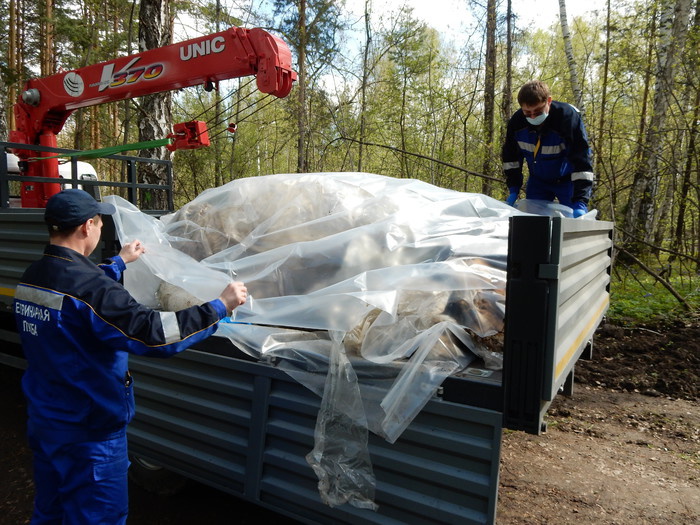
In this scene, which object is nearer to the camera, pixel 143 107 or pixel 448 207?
pixel 448 207

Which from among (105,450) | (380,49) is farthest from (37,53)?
(105,450)

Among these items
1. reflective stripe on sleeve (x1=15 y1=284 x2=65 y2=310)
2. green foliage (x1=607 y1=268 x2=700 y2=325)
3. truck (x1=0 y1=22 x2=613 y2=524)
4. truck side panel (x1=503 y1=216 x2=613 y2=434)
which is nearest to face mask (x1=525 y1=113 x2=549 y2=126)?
truck (x1=0 y1=22 x2=613 y2=524)

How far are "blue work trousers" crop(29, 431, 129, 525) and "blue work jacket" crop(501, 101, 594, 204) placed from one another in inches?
129

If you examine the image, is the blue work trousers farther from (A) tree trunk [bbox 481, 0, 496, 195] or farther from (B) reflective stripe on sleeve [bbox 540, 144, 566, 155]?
(A) tree trunk [bbox 481, 0, 496, 195]

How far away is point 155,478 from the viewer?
2.59 meters

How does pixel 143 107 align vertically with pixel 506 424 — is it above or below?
above

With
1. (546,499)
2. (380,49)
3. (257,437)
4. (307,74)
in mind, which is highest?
(380,49)

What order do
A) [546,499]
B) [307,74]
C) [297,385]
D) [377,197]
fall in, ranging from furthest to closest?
[307,74] < [546,499] < [377,197] < [297,385]

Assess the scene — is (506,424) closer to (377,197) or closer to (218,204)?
(377,197)

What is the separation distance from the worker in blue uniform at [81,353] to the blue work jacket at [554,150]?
278 centimetres

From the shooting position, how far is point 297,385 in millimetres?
1795

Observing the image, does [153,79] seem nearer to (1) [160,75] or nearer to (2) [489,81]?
(1) [160,75]

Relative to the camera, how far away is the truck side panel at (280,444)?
1.49 meters

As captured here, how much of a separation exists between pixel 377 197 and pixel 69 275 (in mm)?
1449
